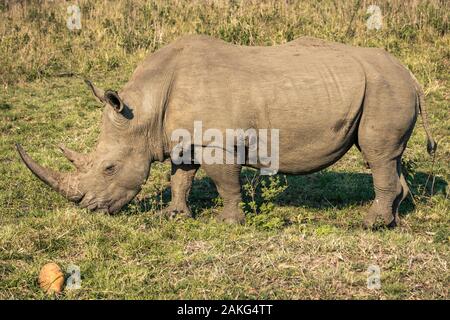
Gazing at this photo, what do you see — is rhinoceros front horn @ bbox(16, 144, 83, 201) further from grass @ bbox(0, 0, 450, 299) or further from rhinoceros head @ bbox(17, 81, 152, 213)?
grass @ bbox(0, 0, 450, 299)

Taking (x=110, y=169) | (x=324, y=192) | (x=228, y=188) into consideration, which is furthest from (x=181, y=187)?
(x=324, y=192)

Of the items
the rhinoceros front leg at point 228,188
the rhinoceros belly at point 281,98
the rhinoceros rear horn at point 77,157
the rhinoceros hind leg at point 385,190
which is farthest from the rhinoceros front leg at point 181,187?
the rhinoceros hind leg at point 385,190

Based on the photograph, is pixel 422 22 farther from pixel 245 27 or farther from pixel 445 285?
pixel 445 285

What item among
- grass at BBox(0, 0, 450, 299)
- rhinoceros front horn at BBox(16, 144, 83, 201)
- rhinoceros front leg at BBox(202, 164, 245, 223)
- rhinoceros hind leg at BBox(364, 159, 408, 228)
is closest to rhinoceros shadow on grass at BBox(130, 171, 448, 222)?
grass at BBox(0, 0, 450, 299)

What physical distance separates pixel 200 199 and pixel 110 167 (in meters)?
1.67

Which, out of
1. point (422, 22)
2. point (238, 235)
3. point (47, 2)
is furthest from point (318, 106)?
point (47, 2)

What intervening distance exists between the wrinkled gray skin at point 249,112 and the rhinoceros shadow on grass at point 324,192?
0.76 meters

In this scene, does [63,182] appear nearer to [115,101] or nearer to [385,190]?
[115,101]

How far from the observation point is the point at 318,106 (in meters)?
8.24

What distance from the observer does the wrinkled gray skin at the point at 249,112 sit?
8.15 meters

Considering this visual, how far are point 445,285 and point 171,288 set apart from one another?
2288 millimetres

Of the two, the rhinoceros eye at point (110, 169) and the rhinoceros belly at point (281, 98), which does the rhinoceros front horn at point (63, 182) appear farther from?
A: the rhinoceros belly at point (281, 98)

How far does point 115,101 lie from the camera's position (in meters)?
8.20

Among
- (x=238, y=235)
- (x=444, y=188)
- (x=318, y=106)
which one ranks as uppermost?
(x=318, y=106)
